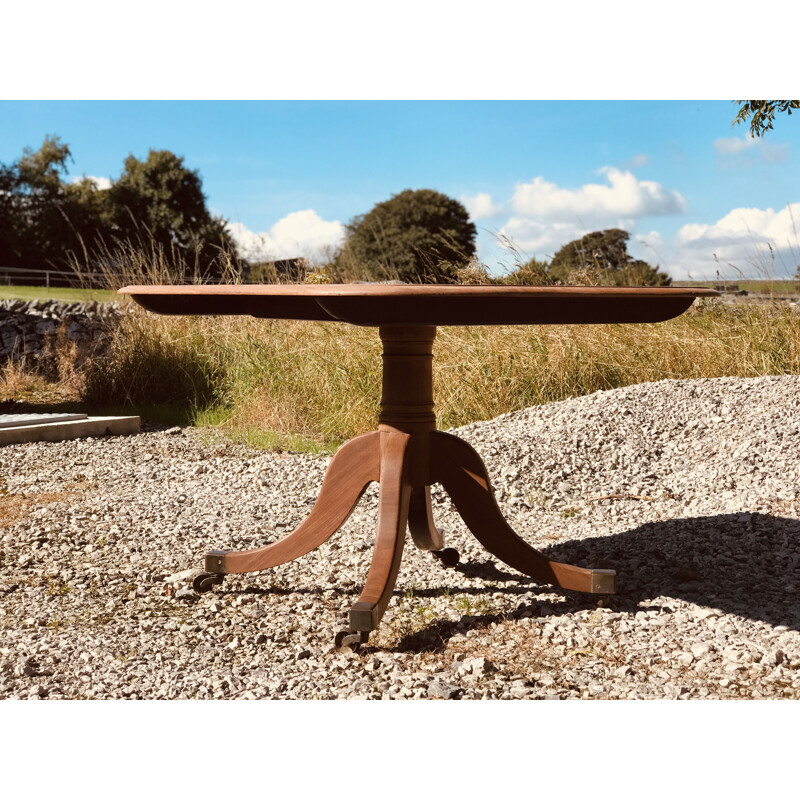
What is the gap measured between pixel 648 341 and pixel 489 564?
9.88 ft

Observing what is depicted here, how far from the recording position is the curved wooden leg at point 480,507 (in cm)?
215

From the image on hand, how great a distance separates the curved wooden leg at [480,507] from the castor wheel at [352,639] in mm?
445

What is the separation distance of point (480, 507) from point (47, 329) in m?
6.31

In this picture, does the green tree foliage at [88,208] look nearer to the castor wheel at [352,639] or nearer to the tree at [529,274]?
the tree at [529,274]

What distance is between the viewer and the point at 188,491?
350cm

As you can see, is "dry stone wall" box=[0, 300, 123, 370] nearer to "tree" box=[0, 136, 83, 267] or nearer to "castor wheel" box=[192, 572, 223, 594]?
"castor wheel" box=[192, 572, 223, 594]

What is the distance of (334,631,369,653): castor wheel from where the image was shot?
73.8 inches

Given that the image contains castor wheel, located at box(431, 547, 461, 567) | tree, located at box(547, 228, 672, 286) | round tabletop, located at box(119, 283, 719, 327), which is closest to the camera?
round tabletop, located at box(119, 283, 719, 327)

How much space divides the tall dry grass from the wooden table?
2.24 meters

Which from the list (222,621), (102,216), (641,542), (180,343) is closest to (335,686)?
(222,621)

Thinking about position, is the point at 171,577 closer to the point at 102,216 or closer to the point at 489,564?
the point at 489,564

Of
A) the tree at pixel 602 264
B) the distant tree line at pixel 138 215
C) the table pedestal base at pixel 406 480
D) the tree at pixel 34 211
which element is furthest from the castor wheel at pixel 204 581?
the tree at pixel 34 211

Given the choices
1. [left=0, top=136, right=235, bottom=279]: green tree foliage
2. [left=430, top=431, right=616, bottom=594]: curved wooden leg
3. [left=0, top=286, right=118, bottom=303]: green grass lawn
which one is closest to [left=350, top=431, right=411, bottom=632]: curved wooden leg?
[left=430, top=431, right=616, bottom=594]: curved wooden leg

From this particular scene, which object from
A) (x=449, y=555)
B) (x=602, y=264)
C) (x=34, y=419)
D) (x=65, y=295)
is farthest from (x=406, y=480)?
(x=65, y=295)
